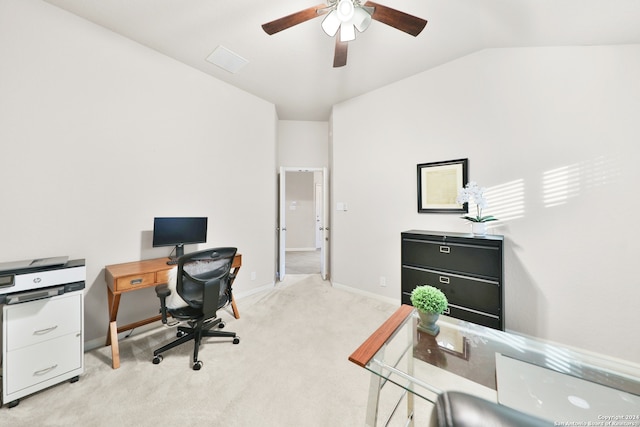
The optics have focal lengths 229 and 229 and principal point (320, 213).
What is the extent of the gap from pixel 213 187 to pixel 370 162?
2253mm

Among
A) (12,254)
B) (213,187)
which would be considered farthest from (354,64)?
(12,254)

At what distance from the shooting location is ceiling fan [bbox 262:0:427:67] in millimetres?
1580

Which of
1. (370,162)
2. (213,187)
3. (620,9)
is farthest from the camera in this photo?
(370,162)

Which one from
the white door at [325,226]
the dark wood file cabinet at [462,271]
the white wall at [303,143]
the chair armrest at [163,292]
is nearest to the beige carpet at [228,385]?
the chair armrest at [163,292]

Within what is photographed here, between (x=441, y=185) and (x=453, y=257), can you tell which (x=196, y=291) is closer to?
(x=453, y=257)

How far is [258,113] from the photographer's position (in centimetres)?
359

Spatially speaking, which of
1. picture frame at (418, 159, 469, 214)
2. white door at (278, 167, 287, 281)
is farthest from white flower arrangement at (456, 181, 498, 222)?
white door at (278, 167, 287, 281)

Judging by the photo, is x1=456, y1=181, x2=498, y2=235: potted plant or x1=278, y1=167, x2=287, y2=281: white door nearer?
x1=456, y1=181, x2=498, y2=235: potted plant

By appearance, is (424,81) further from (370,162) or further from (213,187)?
(213,187)

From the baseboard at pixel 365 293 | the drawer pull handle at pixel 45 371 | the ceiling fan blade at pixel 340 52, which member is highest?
the ceiling fan blade at pixel 340 52

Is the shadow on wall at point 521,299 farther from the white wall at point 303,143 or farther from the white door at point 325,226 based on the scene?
the white wall at point 303,143

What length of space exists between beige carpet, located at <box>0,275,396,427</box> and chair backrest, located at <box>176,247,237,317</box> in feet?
1.60

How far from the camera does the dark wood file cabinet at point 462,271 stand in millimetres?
2038

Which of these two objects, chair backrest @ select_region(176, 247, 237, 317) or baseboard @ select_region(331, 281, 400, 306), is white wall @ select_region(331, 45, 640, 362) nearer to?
baseboard @ select_region(331, 281, 400, 306)
